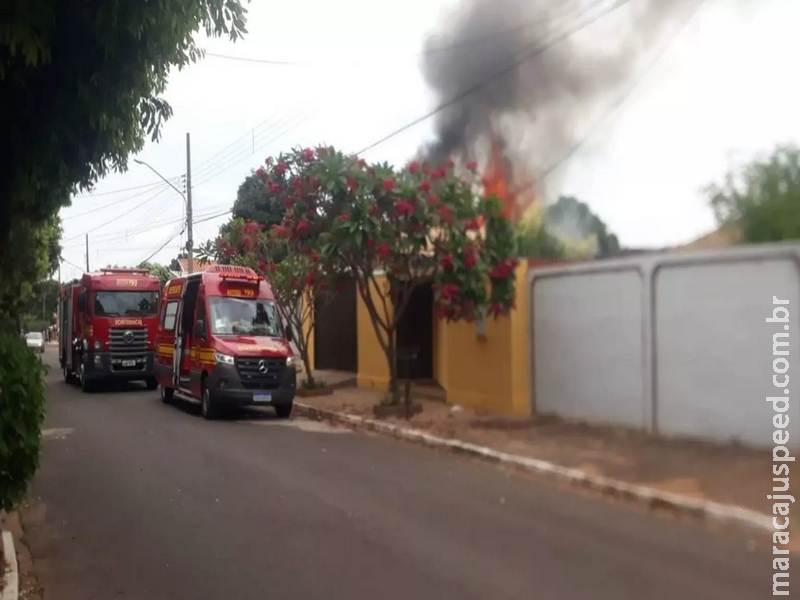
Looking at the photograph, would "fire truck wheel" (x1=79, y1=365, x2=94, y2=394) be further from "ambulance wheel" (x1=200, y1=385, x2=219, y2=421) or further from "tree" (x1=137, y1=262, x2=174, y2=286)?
"tree" (x1=137, y1=262, x2=174, y2=286)

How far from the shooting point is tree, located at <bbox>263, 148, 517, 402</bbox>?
14219 mm

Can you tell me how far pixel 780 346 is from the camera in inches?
395

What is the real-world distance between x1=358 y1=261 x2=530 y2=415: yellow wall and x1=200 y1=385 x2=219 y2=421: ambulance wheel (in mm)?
4620

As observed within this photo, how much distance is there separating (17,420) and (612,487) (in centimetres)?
601

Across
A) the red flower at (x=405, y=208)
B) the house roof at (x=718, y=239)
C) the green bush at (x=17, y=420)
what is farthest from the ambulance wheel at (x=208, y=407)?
the green bush at (x=17, y=420)

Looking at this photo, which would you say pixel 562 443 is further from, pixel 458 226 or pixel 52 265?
pixel 52 265

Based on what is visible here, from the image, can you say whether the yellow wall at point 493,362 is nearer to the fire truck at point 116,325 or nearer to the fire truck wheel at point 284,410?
the fire truck wheel at point 284,410

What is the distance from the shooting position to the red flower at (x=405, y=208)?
46.5ft

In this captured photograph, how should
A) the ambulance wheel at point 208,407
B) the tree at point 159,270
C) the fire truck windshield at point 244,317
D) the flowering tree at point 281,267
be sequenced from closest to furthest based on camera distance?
the ambulance wheel at point 208,407, the fire truck windshield at point 244,317, the flowering tree at point 281,267, the tree at point 159,270

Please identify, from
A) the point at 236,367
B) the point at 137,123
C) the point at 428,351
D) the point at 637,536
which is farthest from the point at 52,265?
the point at 637,536

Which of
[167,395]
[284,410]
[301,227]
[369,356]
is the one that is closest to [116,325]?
[167,395]

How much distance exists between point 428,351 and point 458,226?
8377 millimetres

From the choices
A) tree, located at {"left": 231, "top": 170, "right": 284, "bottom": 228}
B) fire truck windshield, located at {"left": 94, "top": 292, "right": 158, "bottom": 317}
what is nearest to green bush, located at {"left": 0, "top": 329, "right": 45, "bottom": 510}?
fire truck windshield, located at {"left": 94, "top": 292, "right": 158, "bottom": 317}

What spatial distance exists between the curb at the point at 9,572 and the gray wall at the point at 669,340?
8.11 metres
